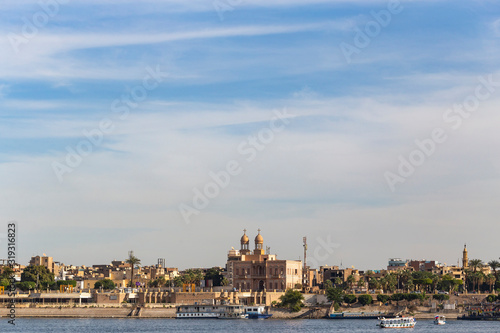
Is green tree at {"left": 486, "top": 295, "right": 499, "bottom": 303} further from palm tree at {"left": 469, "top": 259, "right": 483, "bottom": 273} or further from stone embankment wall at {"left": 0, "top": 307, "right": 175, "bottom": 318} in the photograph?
stone embankment wall at {"left": 0, "top": 307, "right": 175, "bottom": 318}

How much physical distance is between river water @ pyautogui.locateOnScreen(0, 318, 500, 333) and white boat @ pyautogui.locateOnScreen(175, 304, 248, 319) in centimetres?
331

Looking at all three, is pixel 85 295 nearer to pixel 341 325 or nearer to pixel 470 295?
pixel 341 325

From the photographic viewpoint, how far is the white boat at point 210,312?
487 ft

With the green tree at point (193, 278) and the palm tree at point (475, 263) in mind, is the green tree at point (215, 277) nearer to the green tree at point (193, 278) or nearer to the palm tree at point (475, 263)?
the green tree at point (193, 278)

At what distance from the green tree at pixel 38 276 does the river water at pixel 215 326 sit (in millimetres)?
38595

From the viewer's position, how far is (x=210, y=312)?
15088 cm

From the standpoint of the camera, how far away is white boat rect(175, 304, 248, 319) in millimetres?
148500

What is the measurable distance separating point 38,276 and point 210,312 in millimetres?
53610

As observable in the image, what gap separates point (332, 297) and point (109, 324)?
1679 inches

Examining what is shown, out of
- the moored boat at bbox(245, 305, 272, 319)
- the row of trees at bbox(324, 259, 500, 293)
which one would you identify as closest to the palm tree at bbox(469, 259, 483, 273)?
the row of trees at bbox(324, 259, 500, 293)

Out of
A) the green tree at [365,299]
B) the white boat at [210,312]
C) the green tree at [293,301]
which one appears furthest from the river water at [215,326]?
the green tree at [365,299]

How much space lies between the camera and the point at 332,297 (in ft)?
504

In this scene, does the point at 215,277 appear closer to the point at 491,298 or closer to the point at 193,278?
the point at 193,278

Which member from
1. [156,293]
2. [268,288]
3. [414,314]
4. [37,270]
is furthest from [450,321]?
[37,270]
